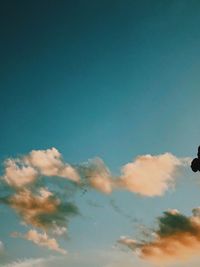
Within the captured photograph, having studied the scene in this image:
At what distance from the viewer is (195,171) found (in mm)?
49188

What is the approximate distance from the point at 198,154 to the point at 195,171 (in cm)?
71

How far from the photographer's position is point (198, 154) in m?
48.9
